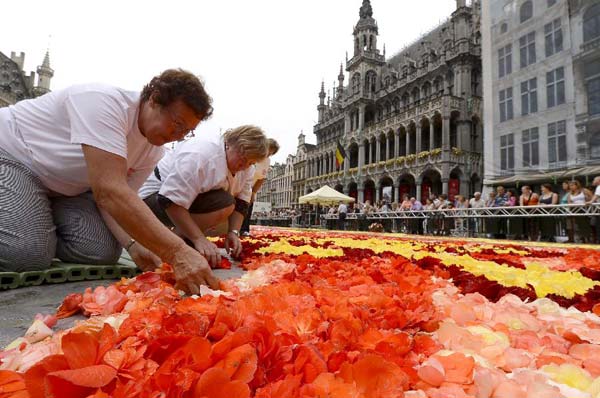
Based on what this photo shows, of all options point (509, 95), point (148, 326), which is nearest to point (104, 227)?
point (148, 326)

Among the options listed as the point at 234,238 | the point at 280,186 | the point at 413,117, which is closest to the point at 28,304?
the point at 234,238

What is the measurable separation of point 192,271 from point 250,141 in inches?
57.3

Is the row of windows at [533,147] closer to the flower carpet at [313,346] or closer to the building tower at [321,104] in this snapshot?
the flower carpet at [313,346]

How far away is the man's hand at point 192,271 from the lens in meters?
1.53

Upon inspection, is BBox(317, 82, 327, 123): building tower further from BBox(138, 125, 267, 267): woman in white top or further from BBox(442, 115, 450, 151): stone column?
BBox(138, 125, 267, 267): woman in white top

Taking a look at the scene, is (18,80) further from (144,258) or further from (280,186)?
(144,258)

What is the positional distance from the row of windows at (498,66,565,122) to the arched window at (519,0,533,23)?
2842mm

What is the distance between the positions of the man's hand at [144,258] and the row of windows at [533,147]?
674 inches

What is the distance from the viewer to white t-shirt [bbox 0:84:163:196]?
5.75 feet

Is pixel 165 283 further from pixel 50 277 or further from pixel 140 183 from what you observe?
pixel 140 183

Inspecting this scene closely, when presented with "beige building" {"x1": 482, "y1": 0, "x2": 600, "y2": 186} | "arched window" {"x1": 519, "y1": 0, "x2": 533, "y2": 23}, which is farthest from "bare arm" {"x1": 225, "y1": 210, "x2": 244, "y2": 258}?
"arched window" {"x1": 519, "y1": 0, "x2": 533, "y2": 23}

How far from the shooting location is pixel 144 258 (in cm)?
230

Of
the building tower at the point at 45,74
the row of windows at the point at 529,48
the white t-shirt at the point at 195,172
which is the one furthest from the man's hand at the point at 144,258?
the building tower at the point at 45,74

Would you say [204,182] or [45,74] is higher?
[45,74]
